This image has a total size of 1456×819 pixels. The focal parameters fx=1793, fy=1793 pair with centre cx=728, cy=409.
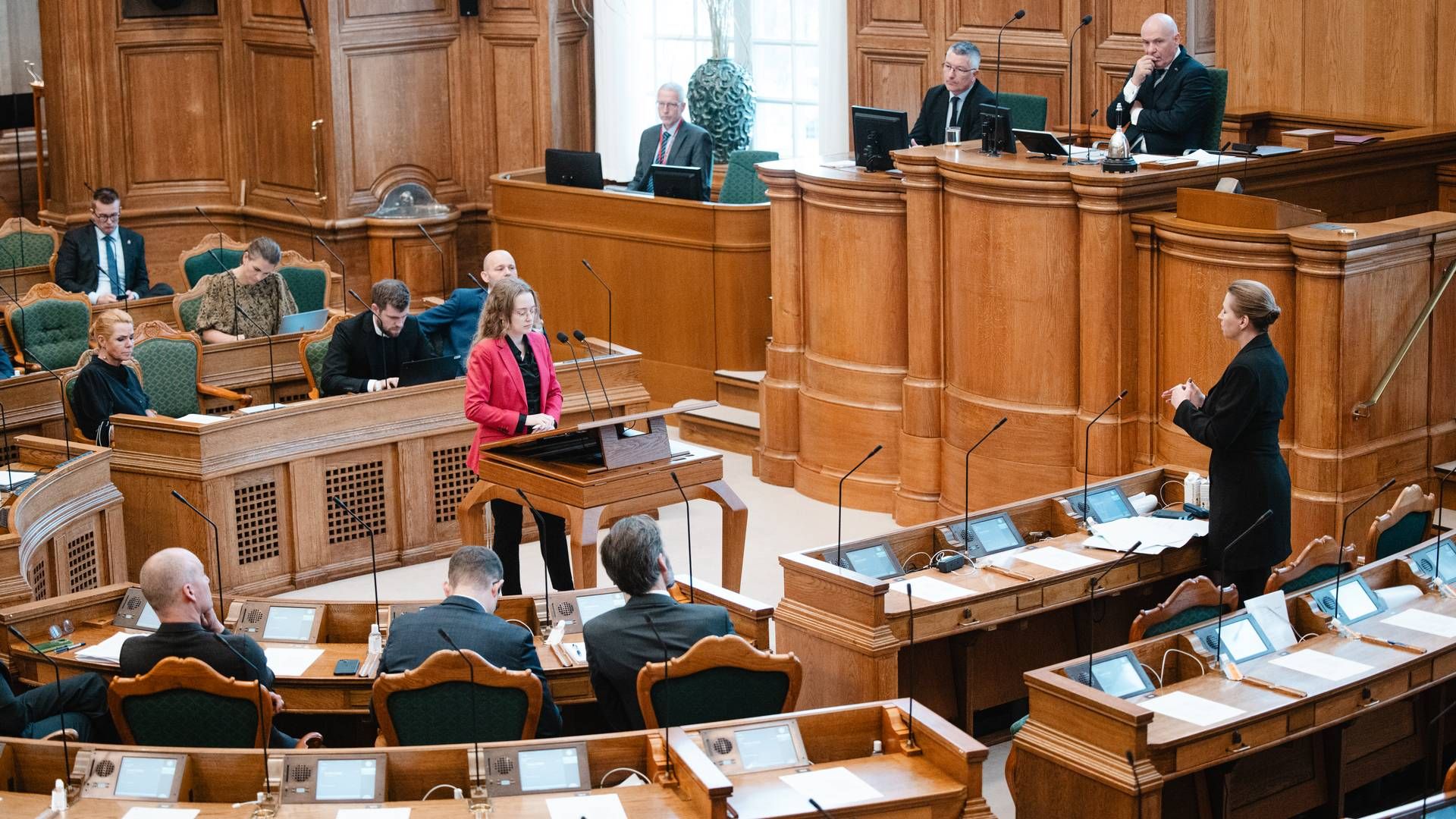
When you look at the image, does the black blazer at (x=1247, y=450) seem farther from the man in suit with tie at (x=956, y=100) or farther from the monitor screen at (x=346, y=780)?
the man in suit with tie at (x=956, y=100)

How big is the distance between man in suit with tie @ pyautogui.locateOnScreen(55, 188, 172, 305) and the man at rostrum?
2.53 metres

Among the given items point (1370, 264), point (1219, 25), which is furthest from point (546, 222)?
point (1370, 264)

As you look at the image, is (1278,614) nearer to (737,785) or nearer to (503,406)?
(737,785)

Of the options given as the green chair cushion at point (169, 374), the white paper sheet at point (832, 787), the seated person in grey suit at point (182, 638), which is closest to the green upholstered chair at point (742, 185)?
the green chair cushion at point (169, 374)

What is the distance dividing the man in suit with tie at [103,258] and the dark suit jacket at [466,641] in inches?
222

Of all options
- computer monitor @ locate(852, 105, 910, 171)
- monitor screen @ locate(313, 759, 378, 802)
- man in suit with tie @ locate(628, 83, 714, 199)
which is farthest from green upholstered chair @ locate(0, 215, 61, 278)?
monitor screen @ locate(313, 759, 378, 802)

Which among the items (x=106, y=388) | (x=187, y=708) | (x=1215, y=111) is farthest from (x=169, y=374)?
(x=1215, y=111)

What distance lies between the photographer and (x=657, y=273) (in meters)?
9.59

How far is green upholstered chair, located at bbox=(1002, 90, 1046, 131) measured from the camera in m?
9.04

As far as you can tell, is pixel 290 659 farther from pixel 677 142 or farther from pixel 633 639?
pixel 677 142

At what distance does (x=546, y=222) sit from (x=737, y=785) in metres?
6.51

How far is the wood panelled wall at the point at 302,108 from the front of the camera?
37.3 feet

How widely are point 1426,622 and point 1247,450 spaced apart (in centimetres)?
73

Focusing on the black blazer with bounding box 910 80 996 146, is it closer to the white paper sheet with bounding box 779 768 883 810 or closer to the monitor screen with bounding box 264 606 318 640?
the monitor screen with bounding box 264 606 318 640
